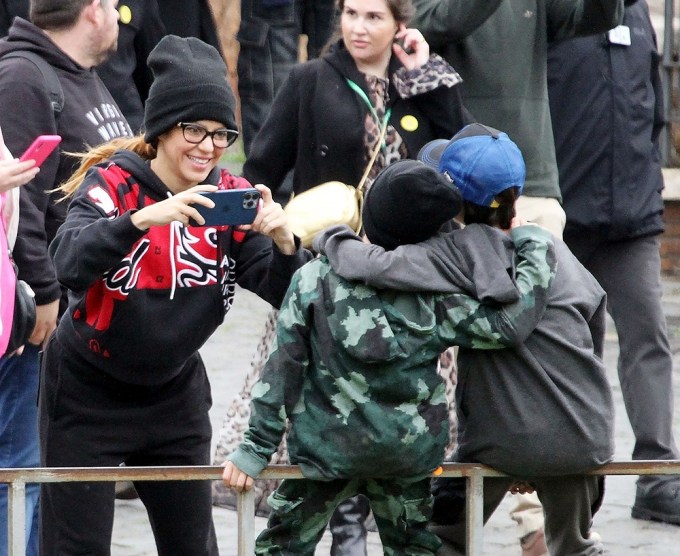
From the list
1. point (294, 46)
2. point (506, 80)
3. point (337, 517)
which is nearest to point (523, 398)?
point (337, 517)

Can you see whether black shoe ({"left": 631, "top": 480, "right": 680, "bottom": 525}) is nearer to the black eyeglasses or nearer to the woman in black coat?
the woman in black coat

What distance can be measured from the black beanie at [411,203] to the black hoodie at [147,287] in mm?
379

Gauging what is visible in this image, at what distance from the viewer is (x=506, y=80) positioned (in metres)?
5.40

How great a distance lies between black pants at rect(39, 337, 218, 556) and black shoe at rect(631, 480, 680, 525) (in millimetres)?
2137

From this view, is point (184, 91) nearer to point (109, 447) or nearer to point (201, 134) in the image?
point (201, 134)

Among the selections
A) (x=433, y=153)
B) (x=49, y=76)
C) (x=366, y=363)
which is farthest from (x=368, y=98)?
(x=366, y=363)

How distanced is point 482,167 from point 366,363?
540 millimetres

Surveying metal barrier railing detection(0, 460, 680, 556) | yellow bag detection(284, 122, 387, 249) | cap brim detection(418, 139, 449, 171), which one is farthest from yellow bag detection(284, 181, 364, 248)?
metal barrier railing detection(0, 460, 680, 556)

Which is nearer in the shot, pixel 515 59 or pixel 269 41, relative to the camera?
pixel 515 59

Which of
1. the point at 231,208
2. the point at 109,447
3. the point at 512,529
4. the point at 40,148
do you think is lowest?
the point at 512,529

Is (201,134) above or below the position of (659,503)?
above

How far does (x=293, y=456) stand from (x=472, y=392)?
1.42ft

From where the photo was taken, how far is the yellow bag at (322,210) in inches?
178

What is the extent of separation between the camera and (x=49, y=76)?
4.71m
